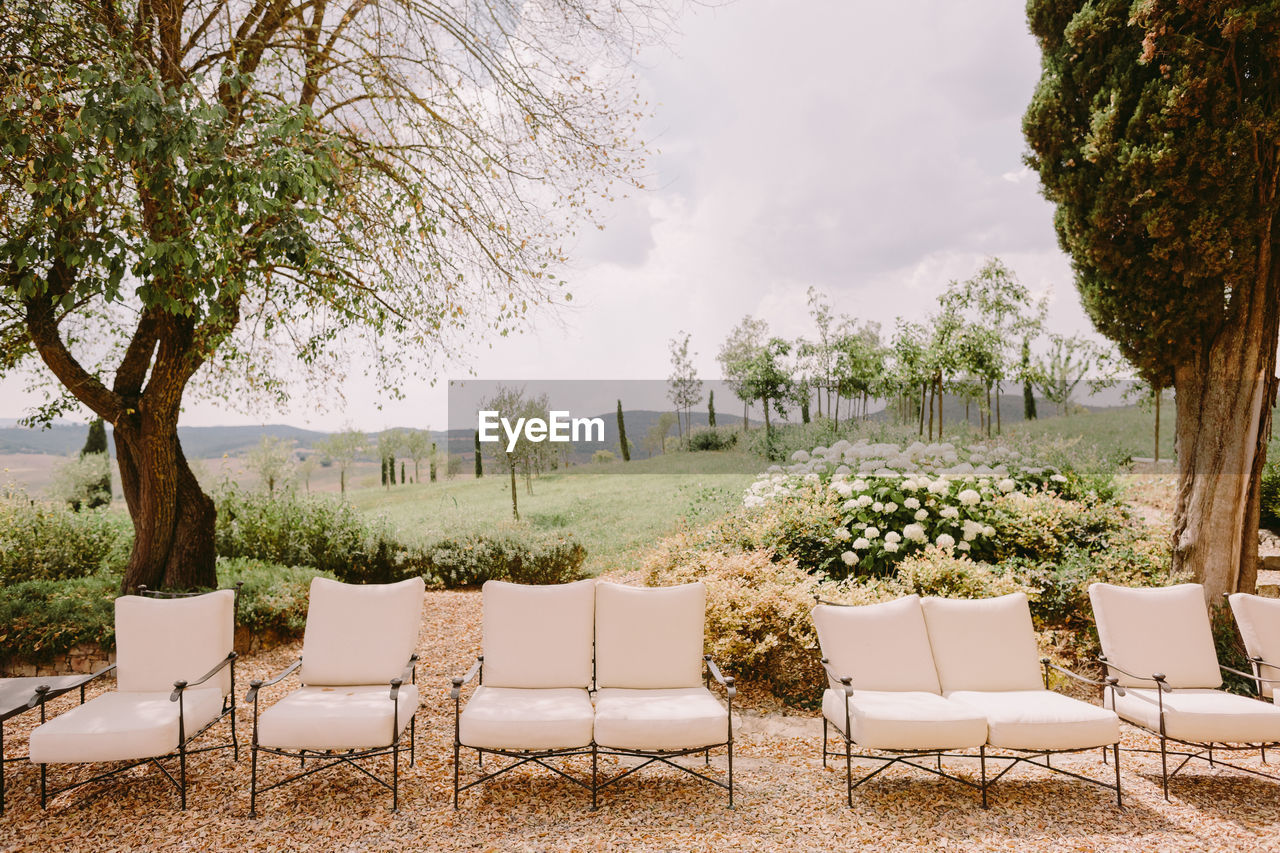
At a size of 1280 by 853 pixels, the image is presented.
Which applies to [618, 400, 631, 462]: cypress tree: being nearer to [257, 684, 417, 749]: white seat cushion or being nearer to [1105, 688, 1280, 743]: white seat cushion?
[257, 684, 417, 749]: white seat cushion

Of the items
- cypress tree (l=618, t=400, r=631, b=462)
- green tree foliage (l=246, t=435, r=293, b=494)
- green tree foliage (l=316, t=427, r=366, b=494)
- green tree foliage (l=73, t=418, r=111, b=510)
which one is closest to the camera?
green tree foliage (l=246, t=435, r=293, b=494)

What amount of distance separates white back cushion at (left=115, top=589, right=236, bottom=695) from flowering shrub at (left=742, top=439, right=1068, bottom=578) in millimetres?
4370

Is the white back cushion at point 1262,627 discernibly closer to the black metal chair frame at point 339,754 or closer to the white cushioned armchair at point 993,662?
the white cushioned armchair at point 993,662

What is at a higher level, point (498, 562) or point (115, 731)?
point (115, 731)

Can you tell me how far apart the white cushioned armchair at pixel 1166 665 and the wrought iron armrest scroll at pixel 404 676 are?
11.9ft

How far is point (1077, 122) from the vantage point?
526 centimetres

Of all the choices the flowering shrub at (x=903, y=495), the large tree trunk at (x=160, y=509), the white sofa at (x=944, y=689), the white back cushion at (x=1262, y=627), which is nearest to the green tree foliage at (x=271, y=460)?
the large tree trunk at (x=160, y=509)

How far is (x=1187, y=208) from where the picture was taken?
185 inches

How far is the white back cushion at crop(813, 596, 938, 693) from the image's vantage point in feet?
12.1

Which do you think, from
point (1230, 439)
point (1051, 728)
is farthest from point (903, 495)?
point (1051, 728)

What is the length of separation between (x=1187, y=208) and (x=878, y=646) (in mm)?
3748

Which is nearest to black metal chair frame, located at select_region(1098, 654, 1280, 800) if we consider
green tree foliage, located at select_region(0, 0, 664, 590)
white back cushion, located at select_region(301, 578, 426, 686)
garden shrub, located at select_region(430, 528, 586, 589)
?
white back cushion, located at select_region(301, 578, 426, 686)

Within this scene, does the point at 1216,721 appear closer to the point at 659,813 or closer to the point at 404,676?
Answer: the point at 659,813

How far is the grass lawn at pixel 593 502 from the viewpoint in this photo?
788 cm
